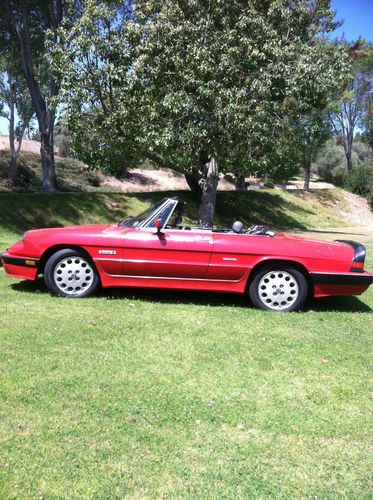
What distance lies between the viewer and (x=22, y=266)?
597 centimetres

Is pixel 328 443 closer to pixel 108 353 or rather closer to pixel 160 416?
pixel 160 416

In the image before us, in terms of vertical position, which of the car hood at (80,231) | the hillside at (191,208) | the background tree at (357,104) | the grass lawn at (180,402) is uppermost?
the background tree at (357,104)

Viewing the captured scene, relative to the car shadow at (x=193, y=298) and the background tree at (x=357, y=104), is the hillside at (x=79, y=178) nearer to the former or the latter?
the background tree at (x=357, y=104)

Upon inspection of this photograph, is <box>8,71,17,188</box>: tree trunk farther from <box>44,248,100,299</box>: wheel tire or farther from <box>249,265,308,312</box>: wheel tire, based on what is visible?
<box>249,265,308,312</box>: wheel tire

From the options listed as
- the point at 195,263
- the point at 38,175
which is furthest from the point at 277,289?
the point at 38,175

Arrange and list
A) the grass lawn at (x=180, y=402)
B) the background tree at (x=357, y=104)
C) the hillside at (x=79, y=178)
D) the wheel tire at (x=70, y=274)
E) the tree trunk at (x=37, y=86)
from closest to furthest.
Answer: the grass lawn at (x=180, y=402) < the wheel tire at (x=70, y=274) < the tree trunk at (x=37, y=86) < the hillside at (x=79, y=178) < the background tree at (x=357, y=104)

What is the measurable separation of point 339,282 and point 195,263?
1742 millimetres

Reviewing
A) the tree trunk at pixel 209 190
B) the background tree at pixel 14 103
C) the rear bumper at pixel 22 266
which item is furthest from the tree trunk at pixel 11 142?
the rear bumper at pixel 22 266

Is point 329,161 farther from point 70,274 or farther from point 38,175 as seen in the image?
point 70,274

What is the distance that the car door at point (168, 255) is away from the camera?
582cm

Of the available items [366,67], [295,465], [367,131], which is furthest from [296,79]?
[367,131]

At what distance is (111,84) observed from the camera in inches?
638

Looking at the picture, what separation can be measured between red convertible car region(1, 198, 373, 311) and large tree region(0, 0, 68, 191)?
13558 mm

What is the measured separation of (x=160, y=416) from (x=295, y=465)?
89cm
